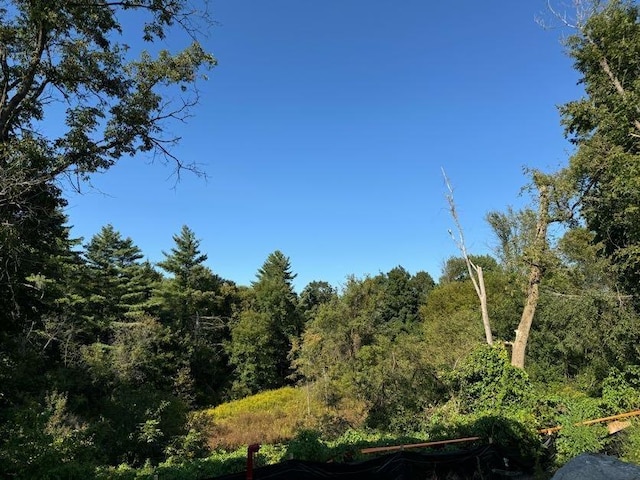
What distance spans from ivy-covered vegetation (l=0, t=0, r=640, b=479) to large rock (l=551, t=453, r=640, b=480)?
3.76 metres

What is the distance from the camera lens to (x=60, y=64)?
855 centimetres

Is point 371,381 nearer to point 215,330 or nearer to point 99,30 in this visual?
point 99,30

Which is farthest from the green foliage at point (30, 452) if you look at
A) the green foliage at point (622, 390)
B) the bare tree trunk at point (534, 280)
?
the bare tree trunk at point (534, 280)

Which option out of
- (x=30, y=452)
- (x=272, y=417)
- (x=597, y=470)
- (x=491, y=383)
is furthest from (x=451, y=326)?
(x=30, y=452)

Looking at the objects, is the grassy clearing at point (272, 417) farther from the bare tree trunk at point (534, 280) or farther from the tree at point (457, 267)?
the tree at point (457, 267)

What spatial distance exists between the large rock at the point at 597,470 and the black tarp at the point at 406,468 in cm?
191

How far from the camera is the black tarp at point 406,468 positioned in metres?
4.60

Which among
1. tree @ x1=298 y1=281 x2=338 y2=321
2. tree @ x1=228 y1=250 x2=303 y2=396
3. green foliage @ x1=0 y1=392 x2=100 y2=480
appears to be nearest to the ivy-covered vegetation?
green foliage @ x1=0 y1=392 x2=100 y2=480

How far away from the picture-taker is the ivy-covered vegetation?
27.2 ft

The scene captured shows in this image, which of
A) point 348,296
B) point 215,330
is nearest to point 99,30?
point 348,296

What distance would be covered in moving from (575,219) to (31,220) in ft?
52.3

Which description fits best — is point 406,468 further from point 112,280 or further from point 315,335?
point 112,280

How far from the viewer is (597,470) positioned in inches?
189

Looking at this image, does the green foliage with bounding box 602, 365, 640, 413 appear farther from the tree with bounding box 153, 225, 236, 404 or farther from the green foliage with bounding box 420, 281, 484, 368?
the tree with bounding box 153, 225, 236, 404
